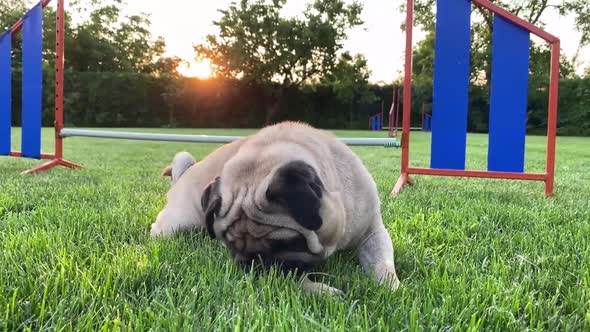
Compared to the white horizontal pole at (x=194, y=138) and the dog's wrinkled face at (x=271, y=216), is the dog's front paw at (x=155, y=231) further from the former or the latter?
the white horizontal pole at (x=194, y=138)

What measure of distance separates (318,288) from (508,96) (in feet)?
9.86

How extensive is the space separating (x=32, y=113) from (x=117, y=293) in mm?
4665

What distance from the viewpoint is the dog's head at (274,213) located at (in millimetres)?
1582

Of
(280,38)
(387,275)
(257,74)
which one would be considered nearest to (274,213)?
(387,275)

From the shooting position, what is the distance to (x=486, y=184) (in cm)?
496

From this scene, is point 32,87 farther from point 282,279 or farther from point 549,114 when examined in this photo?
point 549,114

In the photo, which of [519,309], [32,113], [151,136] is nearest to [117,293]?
[519,309]

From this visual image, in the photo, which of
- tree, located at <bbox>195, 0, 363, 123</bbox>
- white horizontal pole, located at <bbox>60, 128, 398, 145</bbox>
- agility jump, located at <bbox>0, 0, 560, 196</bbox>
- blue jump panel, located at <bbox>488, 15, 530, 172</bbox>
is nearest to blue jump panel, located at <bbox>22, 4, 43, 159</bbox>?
white horizontal pole, located at <bbox>60, 128, 398, 145</bbox>

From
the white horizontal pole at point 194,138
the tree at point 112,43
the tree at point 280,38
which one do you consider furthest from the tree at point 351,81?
the white horizontal pole at point 194,138

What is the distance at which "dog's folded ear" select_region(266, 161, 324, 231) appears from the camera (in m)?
1.55

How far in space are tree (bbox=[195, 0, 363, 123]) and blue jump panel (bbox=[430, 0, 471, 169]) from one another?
2858cm

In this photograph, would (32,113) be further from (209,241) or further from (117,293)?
(117,293)

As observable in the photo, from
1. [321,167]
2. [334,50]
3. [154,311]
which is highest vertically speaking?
[334,50]

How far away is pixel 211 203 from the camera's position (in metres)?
1.79
